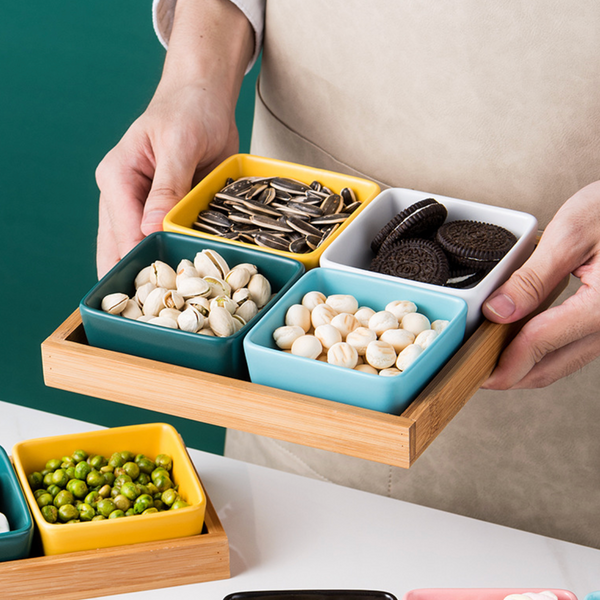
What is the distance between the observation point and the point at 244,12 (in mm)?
1237

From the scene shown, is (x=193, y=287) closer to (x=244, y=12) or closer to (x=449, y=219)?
(x=449, y=219)

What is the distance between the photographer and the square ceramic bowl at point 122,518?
96cm

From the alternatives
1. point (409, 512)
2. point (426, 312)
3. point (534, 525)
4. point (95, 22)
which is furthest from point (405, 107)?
point (95, 22)

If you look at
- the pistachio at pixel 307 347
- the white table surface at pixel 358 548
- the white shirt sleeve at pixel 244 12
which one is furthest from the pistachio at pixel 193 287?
the white shirt sleeve at pixel 244 12

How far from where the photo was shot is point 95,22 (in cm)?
213

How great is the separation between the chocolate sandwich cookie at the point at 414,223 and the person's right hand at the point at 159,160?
0.27 m

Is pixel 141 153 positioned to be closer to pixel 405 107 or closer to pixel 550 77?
pixel 405 107

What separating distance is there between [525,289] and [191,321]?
0.34 metres

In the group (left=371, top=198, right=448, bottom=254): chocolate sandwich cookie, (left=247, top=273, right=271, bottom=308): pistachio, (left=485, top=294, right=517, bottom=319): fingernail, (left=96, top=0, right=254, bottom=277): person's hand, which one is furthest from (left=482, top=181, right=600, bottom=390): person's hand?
(left=96, top=0, right=254, bottom=277): person's hand

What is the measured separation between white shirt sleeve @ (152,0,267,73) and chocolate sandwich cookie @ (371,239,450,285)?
576mm

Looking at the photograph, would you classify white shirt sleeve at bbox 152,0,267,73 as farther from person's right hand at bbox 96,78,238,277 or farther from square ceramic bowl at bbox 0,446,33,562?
square ceramic bowl at bbox 0,446,33,562

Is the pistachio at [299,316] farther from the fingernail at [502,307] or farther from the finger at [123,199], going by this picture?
the finger at [123,199]

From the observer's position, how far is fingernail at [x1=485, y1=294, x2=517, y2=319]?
0.78 metres

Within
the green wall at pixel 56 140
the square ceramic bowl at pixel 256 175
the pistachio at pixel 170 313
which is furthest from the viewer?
the green wall at pixel 56 140
